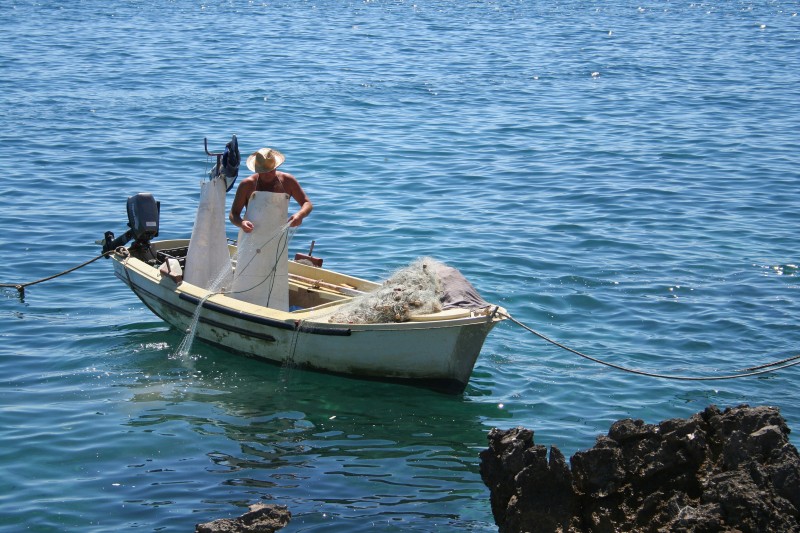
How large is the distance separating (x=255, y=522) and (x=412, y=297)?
317 cm

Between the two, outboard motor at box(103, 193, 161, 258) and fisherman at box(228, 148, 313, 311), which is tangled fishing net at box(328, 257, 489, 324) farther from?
outboard motor at box(103, 193, 161, 258)

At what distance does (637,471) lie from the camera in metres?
6.90

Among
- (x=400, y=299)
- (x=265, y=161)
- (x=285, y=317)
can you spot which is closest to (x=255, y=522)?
(x=400, y=299)

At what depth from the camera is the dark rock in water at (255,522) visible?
7.17m

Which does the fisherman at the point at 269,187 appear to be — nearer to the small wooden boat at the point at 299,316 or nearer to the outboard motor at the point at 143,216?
the small wooden boat at the point at 299,316

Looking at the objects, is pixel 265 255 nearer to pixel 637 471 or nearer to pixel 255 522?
pixel 255 522

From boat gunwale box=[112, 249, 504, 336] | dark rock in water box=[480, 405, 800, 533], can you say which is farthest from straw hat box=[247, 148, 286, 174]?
dark rock in water box=[480, 405, 800, 533]

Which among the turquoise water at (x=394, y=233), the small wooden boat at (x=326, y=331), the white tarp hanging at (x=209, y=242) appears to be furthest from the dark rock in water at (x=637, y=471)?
the white tarp hanging at (x=209, y=242)

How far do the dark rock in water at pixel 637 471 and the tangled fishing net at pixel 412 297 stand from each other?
2949mm

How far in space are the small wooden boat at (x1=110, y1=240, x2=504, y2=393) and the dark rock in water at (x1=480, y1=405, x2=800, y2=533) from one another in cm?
270

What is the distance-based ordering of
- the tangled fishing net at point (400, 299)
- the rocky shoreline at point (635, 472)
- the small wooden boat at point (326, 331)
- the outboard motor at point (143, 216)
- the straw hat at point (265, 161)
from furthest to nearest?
the outboard motor at point (143, 216) → the straw hat at point (265, 161) → the tangled fishing net at point (400, 299) → the small wooden boat at point (326, 331) → the rocky shoreline at point (635, 472)

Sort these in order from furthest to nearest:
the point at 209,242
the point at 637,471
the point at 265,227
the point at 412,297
A: the point at 209,242
the point at 265,227
the point at 412,297
the point at 637,471

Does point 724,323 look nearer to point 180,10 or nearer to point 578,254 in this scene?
point 578,254

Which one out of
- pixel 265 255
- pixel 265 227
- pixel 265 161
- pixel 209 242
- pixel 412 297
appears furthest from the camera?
pixel 209 242
